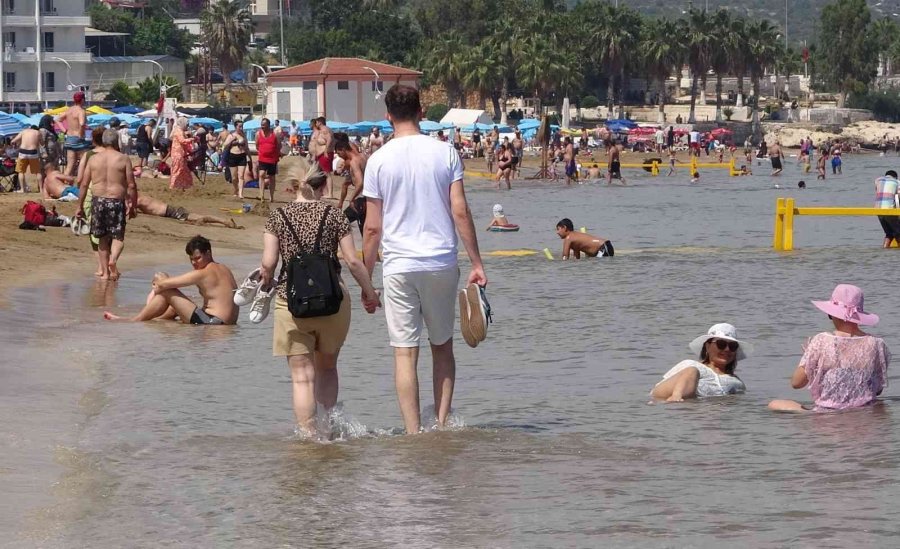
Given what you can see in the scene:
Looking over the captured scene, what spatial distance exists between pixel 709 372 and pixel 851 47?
433 ft

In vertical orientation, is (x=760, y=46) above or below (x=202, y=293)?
above

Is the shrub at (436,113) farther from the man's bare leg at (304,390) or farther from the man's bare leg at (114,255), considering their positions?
the man's bare leg at (304,390)

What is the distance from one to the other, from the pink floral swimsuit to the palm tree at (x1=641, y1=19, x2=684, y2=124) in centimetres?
9667

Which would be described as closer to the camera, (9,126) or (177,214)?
(177,214)

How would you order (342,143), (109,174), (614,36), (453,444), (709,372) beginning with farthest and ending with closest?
(614,36)
(342,143)
(109,174)
(709,372)
(453,444)

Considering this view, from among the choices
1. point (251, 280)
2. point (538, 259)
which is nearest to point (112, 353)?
point (251, 280)

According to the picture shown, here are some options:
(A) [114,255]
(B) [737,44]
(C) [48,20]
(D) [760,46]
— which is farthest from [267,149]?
(D) [760,46]

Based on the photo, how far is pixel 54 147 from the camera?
1013 inches

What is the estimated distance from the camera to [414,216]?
7.04 meters

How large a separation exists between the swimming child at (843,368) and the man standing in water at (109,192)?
7949mm

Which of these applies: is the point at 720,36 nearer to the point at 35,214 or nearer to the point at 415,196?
the point at 35,214

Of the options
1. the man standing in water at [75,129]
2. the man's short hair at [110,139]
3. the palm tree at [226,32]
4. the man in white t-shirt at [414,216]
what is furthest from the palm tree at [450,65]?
the man in white t-shirt at [414,216]

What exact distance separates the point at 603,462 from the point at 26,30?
88.7 m

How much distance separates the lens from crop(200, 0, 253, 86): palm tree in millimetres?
117812
